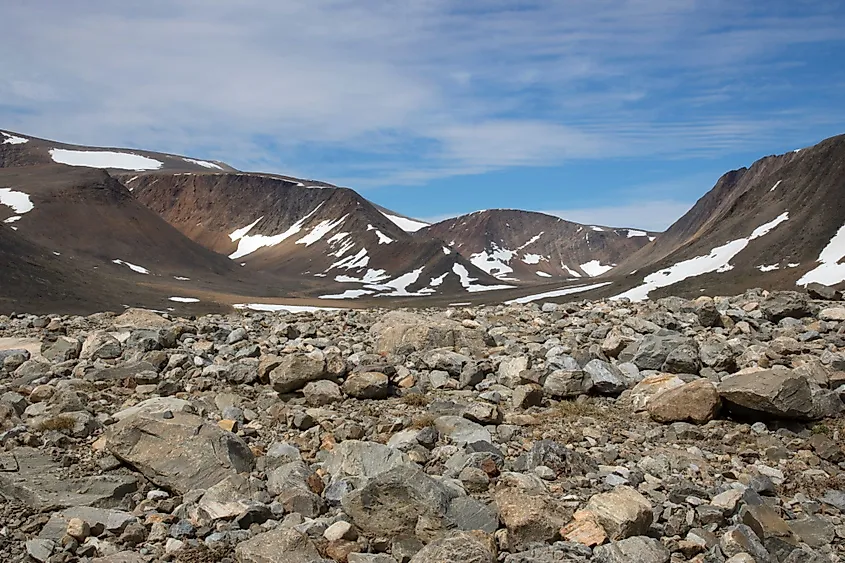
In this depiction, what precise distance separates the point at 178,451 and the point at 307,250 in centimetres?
17677

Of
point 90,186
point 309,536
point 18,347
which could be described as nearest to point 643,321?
point 309,536

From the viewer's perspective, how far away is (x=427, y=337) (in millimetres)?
12039

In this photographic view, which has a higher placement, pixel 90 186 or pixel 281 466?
pixel 90 186

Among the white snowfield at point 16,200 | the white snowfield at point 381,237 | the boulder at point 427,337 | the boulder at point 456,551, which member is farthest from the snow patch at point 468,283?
the boulder at point 456,551

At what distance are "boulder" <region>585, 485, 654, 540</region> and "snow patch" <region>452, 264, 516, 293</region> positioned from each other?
146 m

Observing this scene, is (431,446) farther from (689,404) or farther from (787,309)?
(787,309)

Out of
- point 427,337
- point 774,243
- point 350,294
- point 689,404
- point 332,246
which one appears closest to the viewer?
point 689,404

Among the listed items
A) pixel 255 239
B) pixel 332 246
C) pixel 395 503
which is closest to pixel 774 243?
pixel 395 503

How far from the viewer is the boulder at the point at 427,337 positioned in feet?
38.9

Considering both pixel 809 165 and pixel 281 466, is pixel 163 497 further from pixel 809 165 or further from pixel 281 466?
pixel 809 165

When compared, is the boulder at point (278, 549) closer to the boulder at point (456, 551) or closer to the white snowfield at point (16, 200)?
the boulder at point (456, 551)

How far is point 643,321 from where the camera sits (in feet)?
43.6

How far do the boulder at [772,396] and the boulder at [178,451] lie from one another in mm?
6080

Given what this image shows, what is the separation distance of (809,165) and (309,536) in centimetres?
12131
